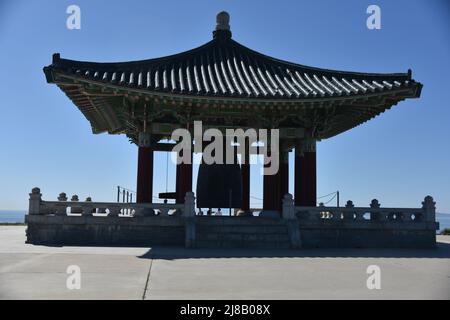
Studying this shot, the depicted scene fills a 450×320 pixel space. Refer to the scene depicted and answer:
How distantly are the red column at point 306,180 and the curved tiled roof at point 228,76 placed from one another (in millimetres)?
2437

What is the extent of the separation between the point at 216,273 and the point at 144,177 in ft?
26.5

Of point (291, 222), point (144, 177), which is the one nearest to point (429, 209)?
point (291, 222)

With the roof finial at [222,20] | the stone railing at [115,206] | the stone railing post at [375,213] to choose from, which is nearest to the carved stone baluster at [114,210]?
the stone railing at [115,206]

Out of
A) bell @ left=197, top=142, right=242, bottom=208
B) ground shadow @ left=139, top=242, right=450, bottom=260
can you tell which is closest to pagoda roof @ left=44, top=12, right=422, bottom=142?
bell @ left=197, top=142, right=242, bottom=208

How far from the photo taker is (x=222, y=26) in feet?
72.1

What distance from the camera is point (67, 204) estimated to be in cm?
1593

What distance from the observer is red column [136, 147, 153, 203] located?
17.0 metres

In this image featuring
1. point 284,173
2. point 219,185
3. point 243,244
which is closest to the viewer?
point 243,244

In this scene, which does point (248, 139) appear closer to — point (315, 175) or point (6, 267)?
point (315, 175)

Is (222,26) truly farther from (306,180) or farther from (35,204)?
(35,204)

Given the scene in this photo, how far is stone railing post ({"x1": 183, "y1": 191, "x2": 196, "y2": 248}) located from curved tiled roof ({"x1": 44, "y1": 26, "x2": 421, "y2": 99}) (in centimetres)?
344

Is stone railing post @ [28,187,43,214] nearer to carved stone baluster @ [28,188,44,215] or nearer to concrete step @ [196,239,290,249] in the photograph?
carved stone baluster @ [28,188,44,215]
